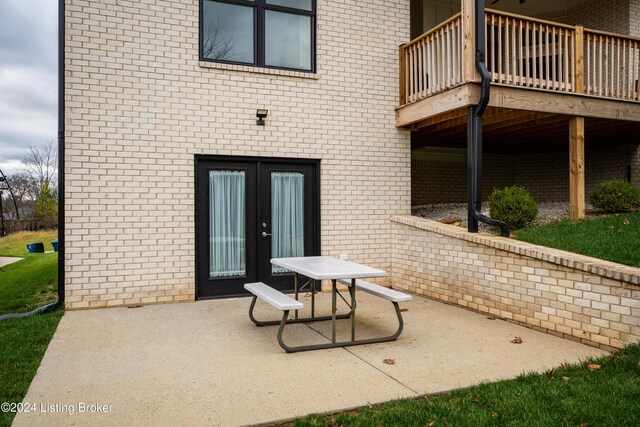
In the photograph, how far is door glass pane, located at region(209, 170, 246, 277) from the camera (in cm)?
736

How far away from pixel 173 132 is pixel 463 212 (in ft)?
19.5

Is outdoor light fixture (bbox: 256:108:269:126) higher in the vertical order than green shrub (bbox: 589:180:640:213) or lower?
higher

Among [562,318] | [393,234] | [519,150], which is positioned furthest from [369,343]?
[519,150]

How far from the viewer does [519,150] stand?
12180mm

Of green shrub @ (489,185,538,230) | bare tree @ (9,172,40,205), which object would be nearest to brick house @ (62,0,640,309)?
green shrub @ (489,185,538,230)

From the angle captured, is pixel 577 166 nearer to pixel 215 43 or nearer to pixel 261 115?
pixel 261 115

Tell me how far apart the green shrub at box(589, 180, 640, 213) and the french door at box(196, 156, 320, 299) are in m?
5.07

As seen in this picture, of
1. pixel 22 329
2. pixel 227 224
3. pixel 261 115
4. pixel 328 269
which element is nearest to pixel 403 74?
pixel 261 115

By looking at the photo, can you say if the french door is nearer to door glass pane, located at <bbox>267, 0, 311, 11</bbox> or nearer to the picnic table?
the picnic table

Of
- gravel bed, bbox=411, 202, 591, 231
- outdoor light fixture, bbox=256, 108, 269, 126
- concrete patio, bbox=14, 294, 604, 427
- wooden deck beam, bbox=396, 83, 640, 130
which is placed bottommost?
concrete patio, bbox=14, 294, 604, 427

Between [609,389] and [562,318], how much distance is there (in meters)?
1.76

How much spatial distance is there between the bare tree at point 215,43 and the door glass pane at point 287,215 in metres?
1.98

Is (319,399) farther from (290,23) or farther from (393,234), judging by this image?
(290,23)

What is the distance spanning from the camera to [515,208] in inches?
309
